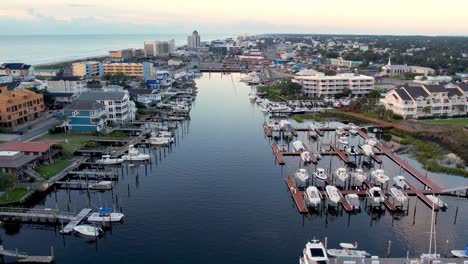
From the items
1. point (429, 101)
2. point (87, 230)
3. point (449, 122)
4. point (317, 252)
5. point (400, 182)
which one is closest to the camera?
point (317, 252)

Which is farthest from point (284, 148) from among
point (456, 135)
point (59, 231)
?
point (59, 231)

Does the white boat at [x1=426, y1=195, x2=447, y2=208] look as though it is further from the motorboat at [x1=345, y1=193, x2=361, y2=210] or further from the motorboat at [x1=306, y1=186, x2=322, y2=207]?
the motorboat at [x1=306, y1=186, x2=322, y2=207]

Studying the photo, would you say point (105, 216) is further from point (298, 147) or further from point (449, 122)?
point (449, 122)

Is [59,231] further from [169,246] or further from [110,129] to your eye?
[110,129]

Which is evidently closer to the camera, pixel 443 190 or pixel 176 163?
pixel 443 190

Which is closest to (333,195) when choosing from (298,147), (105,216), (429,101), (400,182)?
(400,182)
